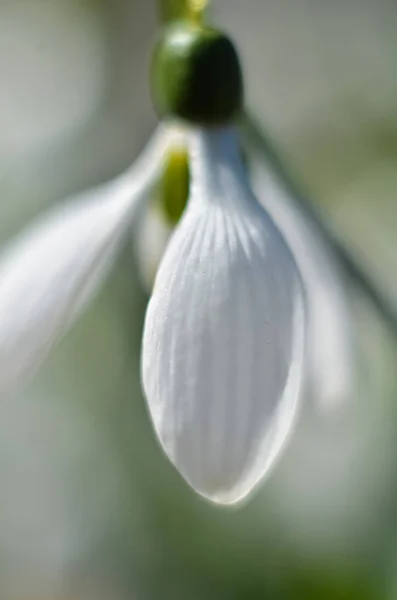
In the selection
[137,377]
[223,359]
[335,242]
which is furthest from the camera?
[137,377]

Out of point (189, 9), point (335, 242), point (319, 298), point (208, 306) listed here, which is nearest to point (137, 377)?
point (319, 298)

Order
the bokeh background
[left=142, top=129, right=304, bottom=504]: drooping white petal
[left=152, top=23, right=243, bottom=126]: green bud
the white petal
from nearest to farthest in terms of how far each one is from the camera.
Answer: [left=142, top=129, right=304, bottom=504]: drooping white petal, [left=152, top=23, right=243, bottom=126]: green bud, the white petal, the bokeh background

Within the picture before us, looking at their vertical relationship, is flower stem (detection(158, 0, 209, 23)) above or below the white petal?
above

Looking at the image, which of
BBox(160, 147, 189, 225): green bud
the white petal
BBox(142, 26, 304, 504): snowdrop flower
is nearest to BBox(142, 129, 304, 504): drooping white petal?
BBox(142, 26, 304, 504): snowdrop flower

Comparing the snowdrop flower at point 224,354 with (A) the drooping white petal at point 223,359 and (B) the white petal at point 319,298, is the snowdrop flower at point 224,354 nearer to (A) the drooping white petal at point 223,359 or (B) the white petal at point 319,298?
(A) the drooping white petal at point 223,359

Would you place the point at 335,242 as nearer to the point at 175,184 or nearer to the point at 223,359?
the point at 175,184

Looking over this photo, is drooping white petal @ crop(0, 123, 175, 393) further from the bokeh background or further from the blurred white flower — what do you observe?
A: the bokeh background

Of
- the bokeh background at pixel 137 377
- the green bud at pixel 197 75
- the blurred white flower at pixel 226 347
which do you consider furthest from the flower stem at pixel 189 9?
the bokeh background at pixel 137 377
